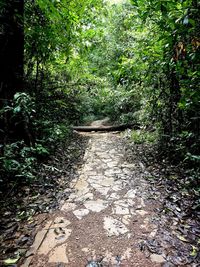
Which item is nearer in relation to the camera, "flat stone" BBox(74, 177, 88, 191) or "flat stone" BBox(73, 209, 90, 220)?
"flat stone" BBox(73, 209, 90, 220)

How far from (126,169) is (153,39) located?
122 inches

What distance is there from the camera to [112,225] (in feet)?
9.97

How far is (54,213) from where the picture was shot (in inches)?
132

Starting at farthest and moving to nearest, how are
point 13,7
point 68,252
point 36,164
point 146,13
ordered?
point 36,164 < point 13,7 < point 146,13 < point 68,252

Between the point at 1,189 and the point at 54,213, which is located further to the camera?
the point at 1,189

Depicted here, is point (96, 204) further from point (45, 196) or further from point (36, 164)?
point (36, 164)

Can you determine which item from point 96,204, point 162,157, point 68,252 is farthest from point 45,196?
point 162,157

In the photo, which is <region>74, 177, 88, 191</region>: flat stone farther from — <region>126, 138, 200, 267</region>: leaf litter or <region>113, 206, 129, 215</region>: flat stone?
<region>126, 138, 200, 267</region>: leaf litter

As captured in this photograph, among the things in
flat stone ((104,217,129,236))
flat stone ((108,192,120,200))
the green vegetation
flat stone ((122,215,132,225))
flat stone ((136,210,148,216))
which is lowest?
flat stone ((108,192,120,200))

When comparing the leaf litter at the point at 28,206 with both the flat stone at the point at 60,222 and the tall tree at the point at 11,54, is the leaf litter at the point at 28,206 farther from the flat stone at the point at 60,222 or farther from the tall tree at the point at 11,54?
the tall tree at the point at 11,54

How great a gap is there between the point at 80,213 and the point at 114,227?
2.00 feet

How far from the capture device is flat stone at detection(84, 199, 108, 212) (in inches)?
137

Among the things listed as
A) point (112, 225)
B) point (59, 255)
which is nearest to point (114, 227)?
point (112, 225)

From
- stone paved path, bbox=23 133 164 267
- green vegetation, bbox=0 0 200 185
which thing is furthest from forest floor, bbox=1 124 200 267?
green vegetation, bbox=0 0 200 185
